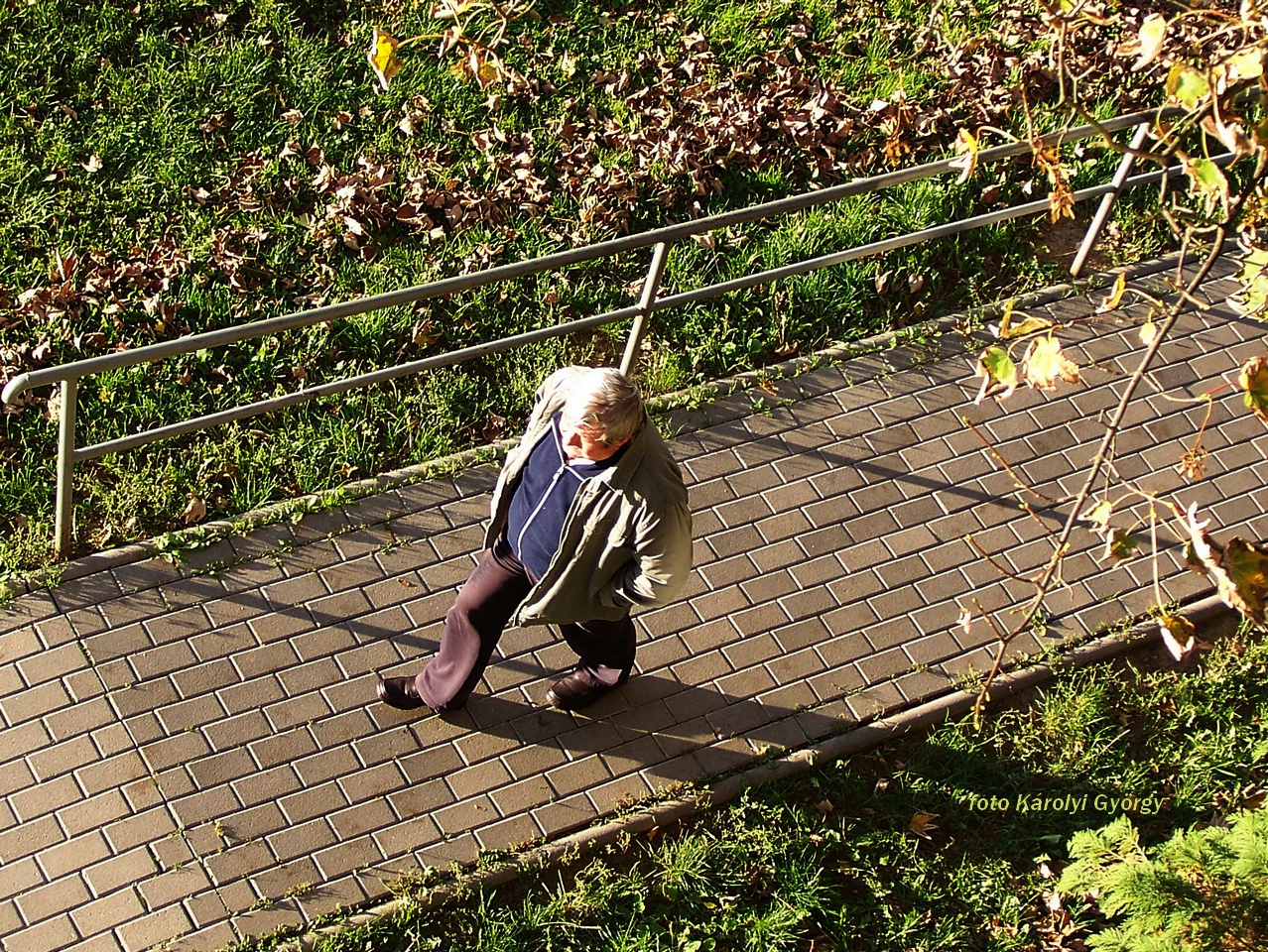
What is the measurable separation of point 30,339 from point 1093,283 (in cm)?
494

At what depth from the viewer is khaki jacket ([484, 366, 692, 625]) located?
3.91 meters

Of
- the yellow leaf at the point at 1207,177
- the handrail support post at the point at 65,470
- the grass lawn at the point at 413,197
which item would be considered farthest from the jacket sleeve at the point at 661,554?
the handrail support post at the point at 65,470

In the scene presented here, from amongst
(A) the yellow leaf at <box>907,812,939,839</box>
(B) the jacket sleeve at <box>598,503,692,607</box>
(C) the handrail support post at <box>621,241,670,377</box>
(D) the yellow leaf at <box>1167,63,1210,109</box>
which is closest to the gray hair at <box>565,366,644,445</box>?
(B) the jacket sleeve at <box>598,503,692,607</box>

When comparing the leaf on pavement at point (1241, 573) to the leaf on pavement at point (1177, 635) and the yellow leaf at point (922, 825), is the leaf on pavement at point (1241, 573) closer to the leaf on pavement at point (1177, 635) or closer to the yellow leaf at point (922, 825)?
the leaf on pavement at point (1177, 635)

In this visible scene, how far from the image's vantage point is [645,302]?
208 inches

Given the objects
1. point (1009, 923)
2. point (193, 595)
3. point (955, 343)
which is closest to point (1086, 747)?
point (1009, 923)

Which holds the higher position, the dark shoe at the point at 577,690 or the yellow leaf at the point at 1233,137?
the yellow leaf at the point at 1233,137

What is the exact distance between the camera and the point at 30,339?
5680 millimetres

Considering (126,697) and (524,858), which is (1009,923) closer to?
(524,858)

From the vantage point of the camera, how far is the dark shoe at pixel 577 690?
4910 mm

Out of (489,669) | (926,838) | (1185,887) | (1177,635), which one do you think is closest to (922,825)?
(926,838)

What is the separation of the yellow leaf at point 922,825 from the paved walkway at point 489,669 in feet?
1.45

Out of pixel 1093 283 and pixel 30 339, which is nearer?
pixel 30 339

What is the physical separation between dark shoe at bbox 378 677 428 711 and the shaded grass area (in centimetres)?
74
